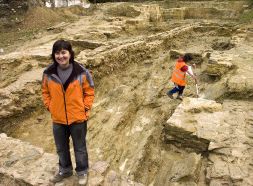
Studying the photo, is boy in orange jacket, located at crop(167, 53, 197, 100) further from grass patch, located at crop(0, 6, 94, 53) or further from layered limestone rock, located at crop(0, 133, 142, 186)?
grass patch, located at crop(0, 6, 94, 53)

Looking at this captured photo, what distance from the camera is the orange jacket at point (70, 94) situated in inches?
122

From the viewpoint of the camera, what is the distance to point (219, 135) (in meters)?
5.14

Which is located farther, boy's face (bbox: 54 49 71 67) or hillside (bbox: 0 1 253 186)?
hillside (bbox: 0 1 253 186)

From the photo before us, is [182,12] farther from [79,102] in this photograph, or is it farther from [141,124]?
[79,102]

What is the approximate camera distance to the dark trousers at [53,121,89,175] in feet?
10.7

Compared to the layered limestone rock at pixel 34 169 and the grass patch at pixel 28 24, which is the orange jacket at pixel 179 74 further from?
the grass patch at pixel 28 24

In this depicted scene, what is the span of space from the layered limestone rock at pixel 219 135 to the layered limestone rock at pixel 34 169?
1.61 metres

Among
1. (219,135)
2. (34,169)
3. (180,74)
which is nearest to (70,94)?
(34,169)

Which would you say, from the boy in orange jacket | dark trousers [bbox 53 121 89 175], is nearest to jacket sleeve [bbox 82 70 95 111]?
dark trousers [bbox 53 121 89 175]

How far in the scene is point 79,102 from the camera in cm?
316

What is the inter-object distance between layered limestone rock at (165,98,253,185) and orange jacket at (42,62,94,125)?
91.4 inches

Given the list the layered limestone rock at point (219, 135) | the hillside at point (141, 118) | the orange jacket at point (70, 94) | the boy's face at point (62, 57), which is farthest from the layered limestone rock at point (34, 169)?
the layered limestone rock at point (219, 135)

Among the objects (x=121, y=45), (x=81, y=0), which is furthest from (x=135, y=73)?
(x=81, y=0)

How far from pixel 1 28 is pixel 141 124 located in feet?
35.5
